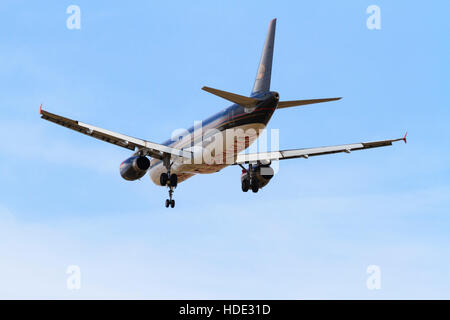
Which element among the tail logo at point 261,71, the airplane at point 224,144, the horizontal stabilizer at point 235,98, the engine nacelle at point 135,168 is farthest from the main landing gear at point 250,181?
the engine nacelle at point 135,168

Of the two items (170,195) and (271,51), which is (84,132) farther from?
(271,51)

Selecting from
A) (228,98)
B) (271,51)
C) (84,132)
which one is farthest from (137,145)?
(271,51)

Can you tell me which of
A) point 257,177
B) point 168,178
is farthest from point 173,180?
point 257,177

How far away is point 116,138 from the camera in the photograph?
45562 millimetres

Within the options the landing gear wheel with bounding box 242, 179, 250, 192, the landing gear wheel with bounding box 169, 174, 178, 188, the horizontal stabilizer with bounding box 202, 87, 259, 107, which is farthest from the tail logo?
the landing gear wheel with bounding box 169, 174, 178, 188

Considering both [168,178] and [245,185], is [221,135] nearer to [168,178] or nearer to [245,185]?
[168,178]

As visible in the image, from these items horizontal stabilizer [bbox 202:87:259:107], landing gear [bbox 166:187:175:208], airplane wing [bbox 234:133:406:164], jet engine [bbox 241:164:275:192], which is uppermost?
horizontal stabilizer [bbox 202:87:259:107]

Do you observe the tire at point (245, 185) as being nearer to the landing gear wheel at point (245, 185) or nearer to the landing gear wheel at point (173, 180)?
the landing gear wheel at point (245, 185)

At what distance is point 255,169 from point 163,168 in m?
6.95

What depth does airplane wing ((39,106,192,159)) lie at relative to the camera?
140 ft

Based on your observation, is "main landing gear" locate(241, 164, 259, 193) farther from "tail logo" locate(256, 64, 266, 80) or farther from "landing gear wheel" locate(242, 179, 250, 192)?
"tail logo" locate(256, 64, 266, 80)

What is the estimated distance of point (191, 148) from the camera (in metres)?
48.8

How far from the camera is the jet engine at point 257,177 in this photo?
50625mm
